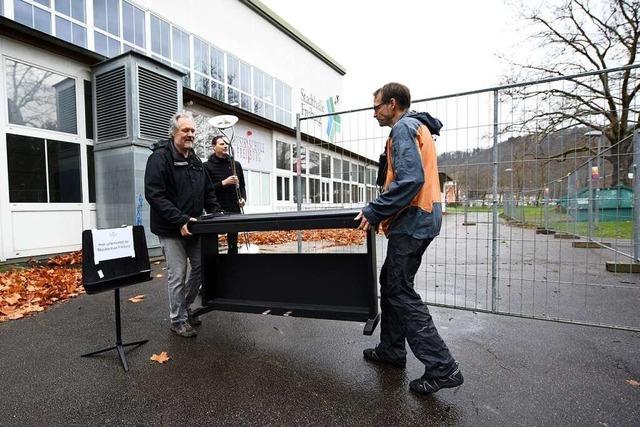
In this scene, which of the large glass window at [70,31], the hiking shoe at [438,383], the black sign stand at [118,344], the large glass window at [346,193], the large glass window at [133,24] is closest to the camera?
the hiking shoe at [438,383]

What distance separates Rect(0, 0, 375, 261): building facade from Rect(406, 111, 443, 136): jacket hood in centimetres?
184

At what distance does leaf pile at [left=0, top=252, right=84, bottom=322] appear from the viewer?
4.48 m

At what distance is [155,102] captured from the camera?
8461mm

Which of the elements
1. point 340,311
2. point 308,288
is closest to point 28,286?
point 308,288

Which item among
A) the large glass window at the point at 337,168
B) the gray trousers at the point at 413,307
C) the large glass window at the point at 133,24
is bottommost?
the gray trousers at the point at 413,307

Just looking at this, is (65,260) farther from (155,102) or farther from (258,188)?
(258,188)

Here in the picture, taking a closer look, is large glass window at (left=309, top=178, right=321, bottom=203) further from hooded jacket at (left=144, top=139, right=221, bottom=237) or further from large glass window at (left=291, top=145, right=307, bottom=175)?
hooded jacket at (left=144, top=139, right=221, bottom=237)

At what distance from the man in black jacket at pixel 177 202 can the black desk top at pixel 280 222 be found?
253 millimetres

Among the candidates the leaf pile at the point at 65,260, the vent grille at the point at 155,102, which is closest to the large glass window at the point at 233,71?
the vent grille at the point at 155,102

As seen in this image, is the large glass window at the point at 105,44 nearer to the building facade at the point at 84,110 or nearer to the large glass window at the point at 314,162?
the building facade at the point at 84,110

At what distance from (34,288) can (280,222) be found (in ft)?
15.6

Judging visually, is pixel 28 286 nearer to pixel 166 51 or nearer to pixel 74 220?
pixel 74 220

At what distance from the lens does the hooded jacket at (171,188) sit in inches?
129

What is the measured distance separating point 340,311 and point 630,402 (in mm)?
1994
